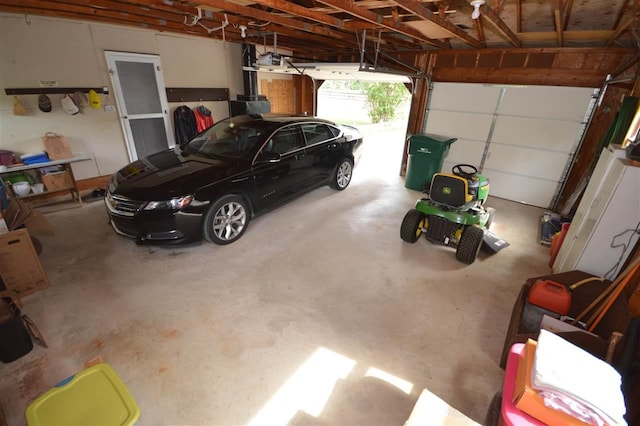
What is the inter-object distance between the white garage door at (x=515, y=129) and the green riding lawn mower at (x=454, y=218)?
2239 mm

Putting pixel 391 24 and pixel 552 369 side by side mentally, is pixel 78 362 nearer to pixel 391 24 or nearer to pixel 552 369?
pixel 552 369

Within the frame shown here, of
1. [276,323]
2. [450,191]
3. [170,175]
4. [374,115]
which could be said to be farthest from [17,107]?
[374,115]

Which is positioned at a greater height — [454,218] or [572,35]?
[572,35]

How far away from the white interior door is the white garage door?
5.48m

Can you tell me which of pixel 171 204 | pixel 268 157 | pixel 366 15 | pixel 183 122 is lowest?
pixel 171 204

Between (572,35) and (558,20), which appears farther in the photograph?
(572,35)

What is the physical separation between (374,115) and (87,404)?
14645mm

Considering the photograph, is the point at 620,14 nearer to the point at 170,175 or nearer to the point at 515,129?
the point at 515,129

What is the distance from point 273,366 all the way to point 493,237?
3345 mm

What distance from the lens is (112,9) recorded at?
3.68 meters

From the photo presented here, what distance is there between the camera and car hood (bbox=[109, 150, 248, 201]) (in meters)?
3.10

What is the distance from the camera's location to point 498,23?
348 cm

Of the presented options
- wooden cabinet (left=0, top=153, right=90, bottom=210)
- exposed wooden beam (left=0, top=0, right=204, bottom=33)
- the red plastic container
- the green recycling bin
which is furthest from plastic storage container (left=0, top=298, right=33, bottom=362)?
the green recycling bin

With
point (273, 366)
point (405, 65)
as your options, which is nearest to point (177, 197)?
point (273, 366)
